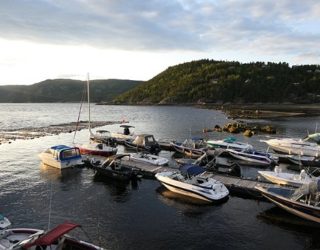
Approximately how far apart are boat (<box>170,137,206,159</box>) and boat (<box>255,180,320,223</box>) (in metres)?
23.3

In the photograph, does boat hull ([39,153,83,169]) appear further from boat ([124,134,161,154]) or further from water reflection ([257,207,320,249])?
water reflection ([257,207,320,249])

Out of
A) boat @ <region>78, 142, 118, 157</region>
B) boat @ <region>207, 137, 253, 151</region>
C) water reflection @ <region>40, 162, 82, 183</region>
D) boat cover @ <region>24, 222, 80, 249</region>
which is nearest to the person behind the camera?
boat cover @ <region>24, 222, 80, 249</region>

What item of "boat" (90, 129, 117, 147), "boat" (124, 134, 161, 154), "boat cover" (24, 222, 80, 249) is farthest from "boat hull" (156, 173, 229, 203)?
"boat" (90, 129, 117, 147)

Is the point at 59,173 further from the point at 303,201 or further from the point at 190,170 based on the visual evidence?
the point at 303,201

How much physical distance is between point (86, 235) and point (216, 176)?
18.3 metres

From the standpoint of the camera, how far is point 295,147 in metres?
57.5

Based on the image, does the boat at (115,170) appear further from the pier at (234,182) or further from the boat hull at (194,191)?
the boat hull at (194,191)

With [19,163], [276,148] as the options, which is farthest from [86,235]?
[276,148]

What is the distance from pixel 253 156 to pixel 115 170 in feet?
65.1

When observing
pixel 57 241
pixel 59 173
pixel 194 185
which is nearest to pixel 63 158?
pixel 59 173

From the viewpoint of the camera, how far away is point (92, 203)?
3391cm

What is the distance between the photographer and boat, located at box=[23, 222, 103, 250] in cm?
1941

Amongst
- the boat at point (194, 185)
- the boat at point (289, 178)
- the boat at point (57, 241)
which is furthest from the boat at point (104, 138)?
the boat at point (57, 241)

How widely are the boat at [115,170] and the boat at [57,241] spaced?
1860 cm
